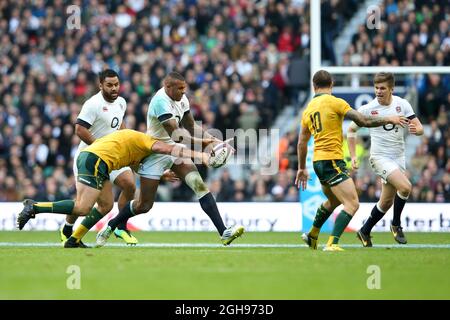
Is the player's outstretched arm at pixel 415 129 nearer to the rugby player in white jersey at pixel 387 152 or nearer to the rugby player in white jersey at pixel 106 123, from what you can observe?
the rugby player in white jersey at pixel 387 152

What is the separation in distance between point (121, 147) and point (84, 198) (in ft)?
2.70

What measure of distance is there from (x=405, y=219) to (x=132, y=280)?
11.5 metres

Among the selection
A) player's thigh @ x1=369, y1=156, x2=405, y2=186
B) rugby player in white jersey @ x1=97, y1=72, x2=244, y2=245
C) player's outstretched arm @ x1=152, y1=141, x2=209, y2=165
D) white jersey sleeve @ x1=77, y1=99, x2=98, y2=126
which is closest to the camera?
player's outstretched arm @ x1=152, y1=141, x2=209, y2=165

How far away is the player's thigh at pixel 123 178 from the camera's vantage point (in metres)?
15.0

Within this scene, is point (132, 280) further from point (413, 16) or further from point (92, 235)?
point (413, 16)

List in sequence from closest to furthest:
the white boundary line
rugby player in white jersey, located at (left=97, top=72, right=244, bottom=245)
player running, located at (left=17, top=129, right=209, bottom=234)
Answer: player running, located at (left=17, top=129, right=209, bottom=234) → rugby player in white jersey, located at (left=97, top=72, right=244, bottom=245) → the white boundary line

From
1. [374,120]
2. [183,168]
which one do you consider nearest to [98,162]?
[183,168]

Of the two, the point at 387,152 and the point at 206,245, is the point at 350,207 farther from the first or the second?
the point at 206,245

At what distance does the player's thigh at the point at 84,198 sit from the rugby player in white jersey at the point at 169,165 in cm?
88

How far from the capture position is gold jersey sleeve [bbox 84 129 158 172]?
13.4m

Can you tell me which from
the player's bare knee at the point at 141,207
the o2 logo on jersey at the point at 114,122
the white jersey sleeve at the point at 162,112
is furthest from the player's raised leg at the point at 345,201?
the o2 logo on jersey at the point at 114,122

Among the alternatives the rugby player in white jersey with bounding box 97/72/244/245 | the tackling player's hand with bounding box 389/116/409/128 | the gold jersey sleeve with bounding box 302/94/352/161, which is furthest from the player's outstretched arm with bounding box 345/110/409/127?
the rugby player in white jersey with bounding box 97/72/244/245

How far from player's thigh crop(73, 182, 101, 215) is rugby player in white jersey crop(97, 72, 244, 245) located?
88 centimetres

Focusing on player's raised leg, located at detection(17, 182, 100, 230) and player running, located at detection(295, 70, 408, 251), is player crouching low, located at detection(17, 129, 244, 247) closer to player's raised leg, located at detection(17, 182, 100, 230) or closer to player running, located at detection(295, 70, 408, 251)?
player's raised leg, located at detection(17, 182, 100, 230)
